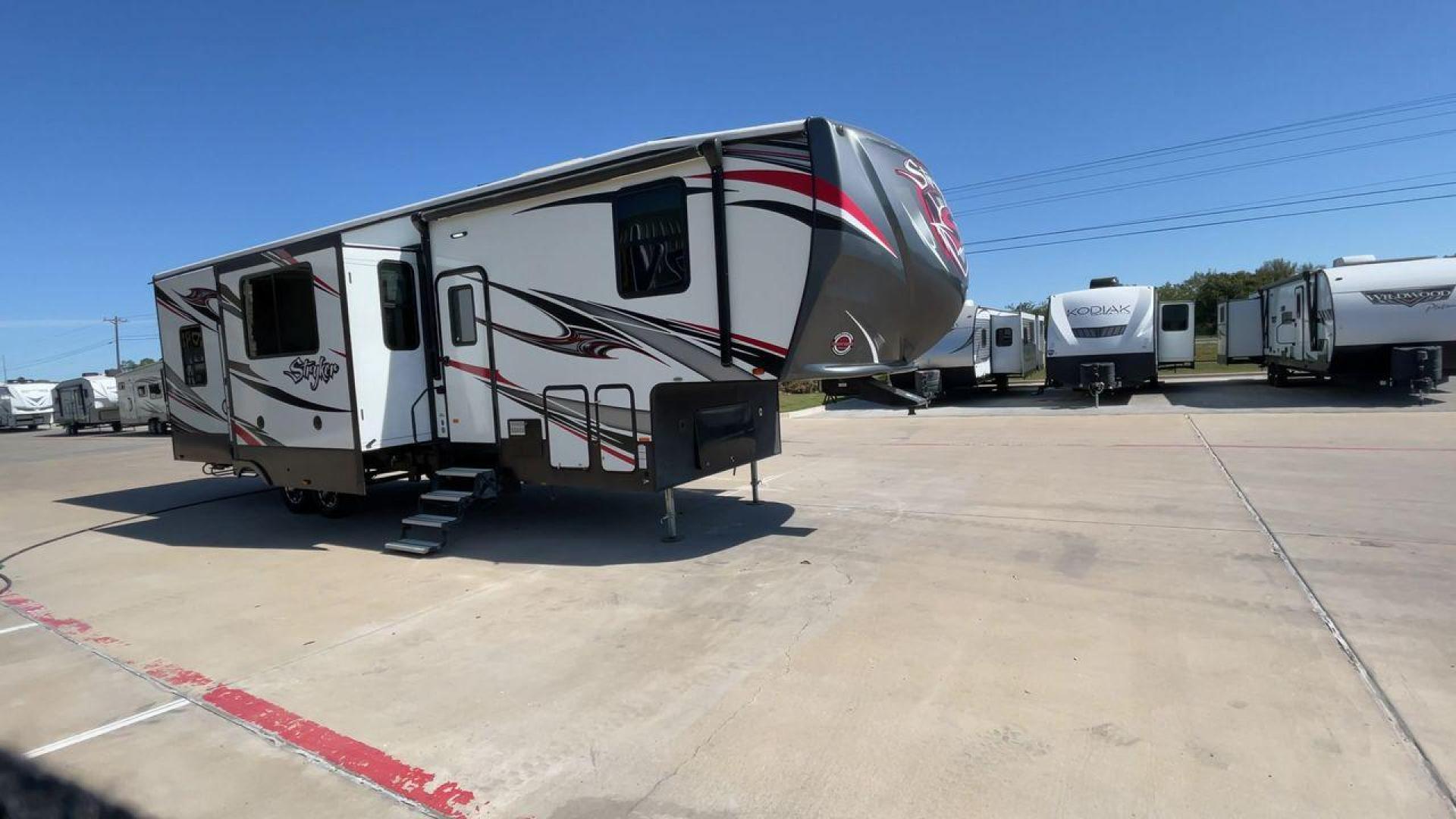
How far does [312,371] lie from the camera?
7152 millimetres

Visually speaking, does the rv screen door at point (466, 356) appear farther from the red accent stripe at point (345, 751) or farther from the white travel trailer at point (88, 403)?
the white travel trailer at point (88, 403)

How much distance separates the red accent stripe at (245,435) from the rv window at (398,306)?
2.38 meters

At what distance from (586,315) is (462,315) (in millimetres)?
1622

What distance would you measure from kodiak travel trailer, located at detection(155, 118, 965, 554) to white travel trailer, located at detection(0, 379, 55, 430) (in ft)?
140

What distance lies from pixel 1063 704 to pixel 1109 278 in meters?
17.9

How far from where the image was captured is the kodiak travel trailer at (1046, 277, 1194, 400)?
55.9ft

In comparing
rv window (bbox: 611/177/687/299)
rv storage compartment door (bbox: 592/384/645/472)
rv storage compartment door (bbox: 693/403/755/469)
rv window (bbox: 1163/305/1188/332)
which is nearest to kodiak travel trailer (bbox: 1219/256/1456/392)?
rv window (bbox: 1163/305/1188/332)

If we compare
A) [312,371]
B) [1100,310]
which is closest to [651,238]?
[312,371]

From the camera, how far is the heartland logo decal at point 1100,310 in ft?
56.1

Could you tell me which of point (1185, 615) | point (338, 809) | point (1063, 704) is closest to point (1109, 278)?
point (1185, 615)

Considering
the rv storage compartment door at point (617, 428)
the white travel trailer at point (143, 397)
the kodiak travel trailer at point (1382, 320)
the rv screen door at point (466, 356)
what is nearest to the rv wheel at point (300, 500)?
the rv screen door at point (466, 356)

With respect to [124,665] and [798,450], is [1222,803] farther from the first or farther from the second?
[798,450]

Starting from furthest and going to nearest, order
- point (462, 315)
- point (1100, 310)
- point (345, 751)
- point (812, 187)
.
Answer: point (1100, 310) → point (462, 315) → point (812, 187) → point (345, 751)

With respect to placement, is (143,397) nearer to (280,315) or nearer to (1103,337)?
(280,315)
